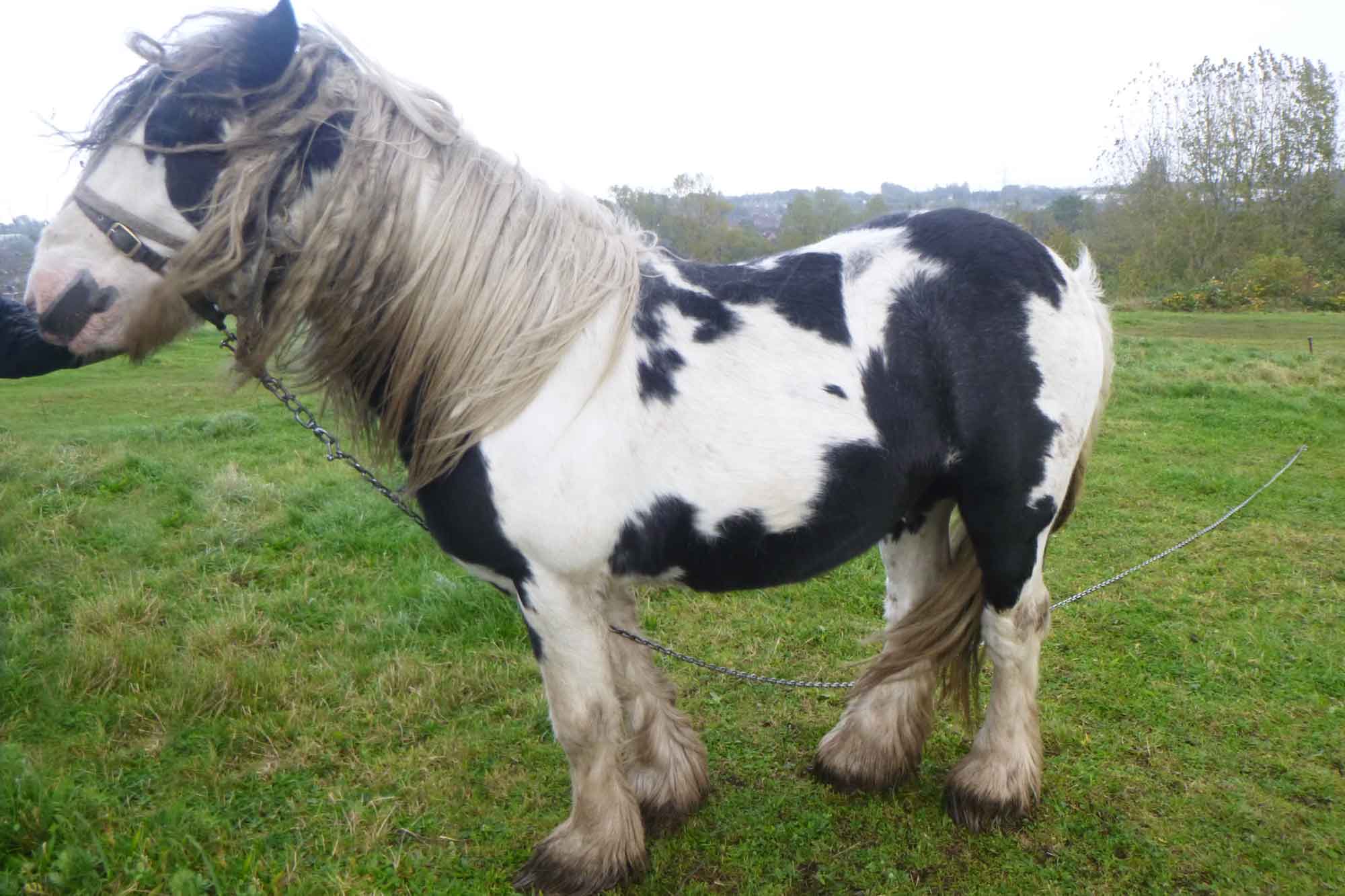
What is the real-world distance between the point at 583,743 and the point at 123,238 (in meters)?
1.60

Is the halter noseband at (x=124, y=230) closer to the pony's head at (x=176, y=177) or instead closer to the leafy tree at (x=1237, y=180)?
the pony's head at (x=176, y=177)

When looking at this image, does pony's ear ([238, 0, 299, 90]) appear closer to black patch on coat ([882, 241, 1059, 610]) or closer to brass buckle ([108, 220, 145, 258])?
brass buckle ([108, 220, 145, 258])

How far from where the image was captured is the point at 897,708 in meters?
2.78

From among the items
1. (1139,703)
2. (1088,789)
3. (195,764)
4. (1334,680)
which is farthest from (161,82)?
(1334,680)

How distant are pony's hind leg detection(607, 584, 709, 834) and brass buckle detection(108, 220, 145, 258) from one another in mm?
1558

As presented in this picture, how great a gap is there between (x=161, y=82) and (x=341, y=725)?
2.25m

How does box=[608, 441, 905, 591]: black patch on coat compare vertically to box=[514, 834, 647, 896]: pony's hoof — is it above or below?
above

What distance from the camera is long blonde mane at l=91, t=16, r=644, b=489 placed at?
5.65 feet

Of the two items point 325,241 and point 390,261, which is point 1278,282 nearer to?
point 390,261

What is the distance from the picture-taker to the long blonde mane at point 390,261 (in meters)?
1.72

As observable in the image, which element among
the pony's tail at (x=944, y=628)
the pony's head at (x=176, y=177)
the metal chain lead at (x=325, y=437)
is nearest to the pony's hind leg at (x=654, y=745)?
the pony's tail at (x=944, y=628)

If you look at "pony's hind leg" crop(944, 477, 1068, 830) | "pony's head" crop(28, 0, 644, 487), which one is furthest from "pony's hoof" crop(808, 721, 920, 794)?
"pony's head" crop(28, 0, 644, 487)

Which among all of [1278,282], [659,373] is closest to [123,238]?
[659,373]

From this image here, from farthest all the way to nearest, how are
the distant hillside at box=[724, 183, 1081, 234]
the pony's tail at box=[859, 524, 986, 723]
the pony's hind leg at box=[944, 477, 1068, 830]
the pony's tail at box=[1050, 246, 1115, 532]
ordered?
the distant hillside at box=[724, 183, 1081, 234], the pony's tail at box=[859, 524, 986, 723], the pony's tail at box=[1050, 246, 1115, 532], the pony's hind leg at box=[944, 477, 1068, 830]
